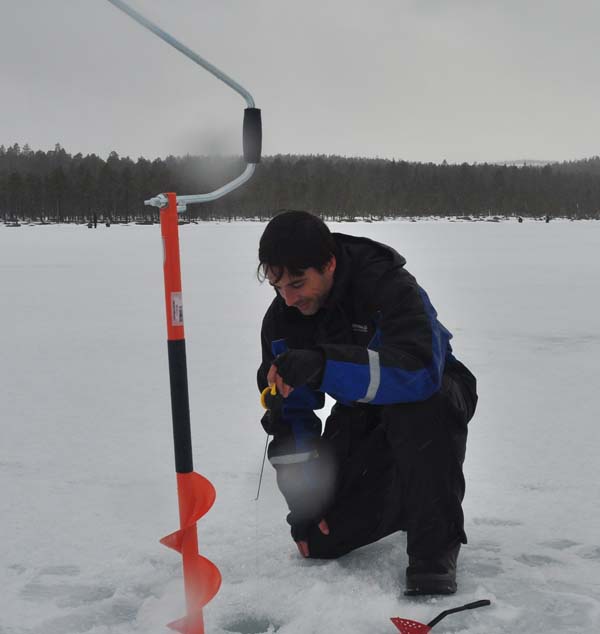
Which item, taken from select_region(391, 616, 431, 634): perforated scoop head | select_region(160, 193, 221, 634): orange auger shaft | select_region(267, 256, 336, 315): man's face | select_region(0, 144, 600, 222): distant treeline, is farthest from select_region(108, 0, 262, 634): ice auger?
select_region(0, 144, 600, 222): distant treeline

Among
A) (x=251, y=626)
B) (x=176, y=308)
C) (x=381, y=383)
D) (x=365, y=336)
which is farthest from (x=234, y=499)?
(x=176, y=308)

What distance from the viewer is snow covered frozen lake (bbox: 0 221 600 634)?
5.83 ft

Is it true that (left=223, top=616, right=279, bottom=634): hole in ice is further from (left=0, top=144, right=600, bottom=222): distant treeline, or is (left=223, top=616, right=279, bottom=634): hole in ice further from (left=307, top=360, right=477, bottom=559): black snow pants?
(left=0, top=144, right=600, bottom=222): distant treeline

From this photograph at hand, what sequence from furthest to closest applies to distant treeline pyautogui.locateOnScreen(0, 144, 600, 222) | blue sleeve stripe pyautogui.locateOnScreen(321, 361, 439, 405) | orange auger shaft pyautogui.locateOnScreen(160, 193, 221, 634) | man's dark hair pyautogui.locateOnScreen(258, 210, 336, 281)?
distant treeline pyautogui.locateOnScreen(0, 144, 600, 222), man's dark hair pyautogui.locateOnScreen(258, 210, 336, 281), blue sleeve stripe pyautogui.locateOnScreen(321, 361, 439, 405), orange auger shaft pyautogui.locateOnScreen(160, 193, 221, 634)

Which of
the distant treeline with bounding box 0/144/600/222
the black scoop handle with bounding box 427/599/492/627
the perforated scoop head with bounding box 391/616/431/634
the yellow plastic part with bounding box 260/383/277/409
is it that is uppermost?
the distant treeline with bounding box 0/144/600/222

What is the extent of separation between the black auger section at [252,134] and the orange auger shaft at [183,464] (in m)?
0.25

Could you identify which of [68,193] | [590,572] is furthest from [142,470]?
[68,193]

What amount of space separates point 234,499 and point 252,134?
4.45ft

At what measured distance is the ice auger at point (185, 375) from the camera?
1.51m

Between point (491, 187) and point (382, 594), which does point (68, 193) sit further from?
point (382, 594)

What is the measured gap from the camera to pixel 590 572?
1.95 metres

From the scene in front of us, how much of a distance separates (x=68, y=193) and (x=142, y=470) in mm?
82469

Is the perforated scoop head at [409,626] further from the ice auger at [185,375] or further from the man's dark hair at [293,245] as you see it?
the man's dark hair at [293,245]

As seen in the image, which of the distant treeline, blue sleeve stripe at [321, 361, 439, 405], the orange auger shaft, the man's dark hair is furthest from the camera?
the distant treeline
